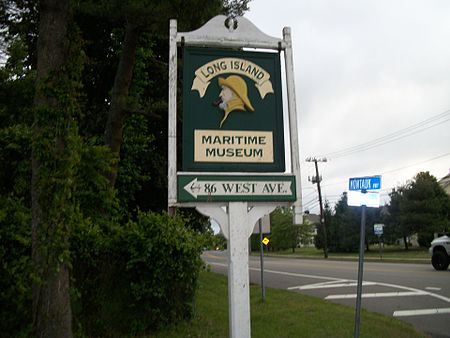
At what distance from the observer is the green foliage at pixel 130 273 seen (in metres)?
6.90

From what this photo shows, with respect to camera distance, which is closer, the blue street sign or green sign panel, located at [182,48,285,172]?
green sign panel, located at [182,48,285,172]

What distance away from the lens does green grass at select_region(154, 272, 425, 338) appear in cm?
725

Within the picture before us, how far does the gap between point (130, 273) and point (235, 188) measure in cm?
330

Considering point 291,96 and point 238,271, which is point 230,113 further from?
point 238,271

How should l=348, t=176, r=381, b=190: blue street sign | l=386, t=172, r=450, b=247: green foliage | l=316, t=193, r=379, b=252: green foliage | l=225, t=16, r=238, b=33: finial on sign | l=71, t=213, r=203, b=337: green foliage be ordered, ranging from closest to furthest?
l=225, t=16, r=238, b=33: finial on sign < l=348, t=176, r=381, b=190: blue street sign < l=71, t=213, r=203, b=337: green foliage < l=386, t=172, r=450, b=247: green foliage < l=316, t=193, r=379, b=252: green foliage

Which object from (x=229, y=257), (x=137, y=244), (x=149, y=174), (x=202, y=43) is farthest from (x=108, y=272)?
(x=149, y=174)

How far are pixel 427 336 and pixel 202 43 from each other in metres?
6.29

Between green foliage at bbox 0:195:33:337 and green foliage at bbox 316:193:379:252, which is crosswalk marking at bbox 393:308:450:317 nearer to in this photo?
green foliage at bbox 0:195:33:337

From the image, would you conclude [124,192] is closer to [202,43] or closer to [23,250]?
[23,250]

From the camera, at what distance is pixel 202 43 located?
468 centimetres

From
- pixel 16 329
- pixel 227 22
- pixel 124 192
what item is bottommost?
pixel 16 329

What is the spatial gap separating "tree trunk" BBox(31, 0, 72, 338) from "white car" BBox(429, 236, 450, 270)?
17780mm

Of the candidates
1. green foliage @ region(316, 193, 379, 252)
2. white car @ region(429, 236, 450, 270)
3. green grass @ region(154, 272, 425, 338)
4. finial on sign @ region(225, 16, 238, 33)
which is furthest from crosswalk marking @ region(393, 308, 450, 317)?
green foliage @ region(316, 193, 379, 252)

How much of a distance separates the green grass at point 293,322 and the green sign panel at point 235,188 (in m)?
3.33
